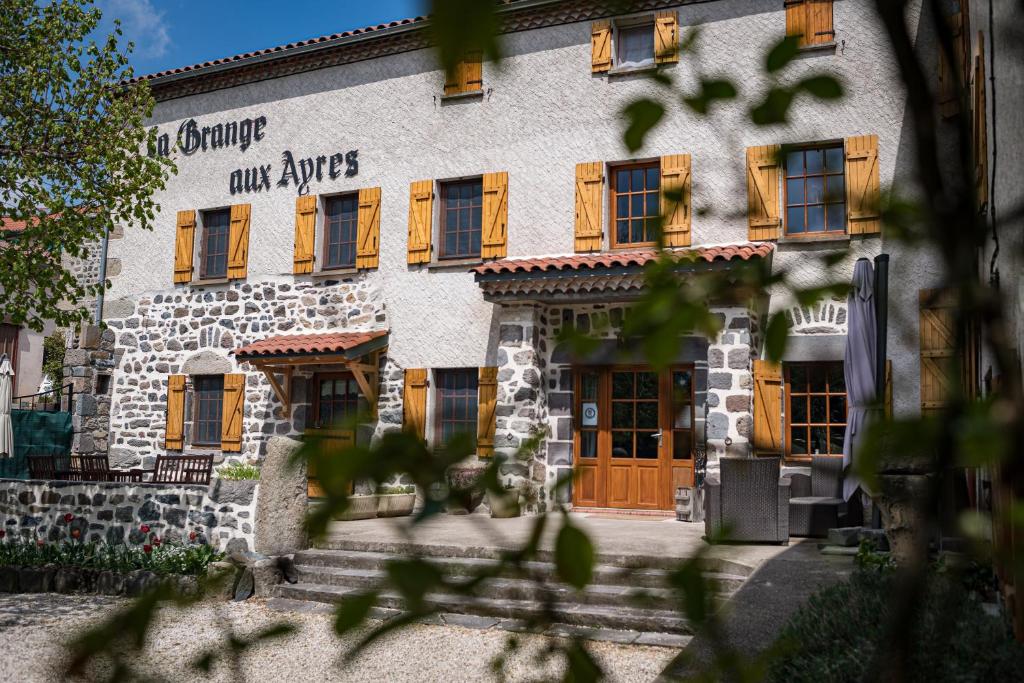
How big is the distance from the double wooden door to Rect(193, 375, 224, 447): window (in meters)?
5.51

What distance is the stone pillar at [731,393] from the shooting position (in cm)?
1016

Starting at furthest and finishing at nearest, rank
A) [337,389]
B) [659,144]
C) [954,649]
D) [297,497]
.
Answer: [337,389]
[659,144]
[297,497]
[954,649]

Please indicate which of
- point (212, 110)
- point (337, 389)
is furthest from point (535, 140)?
point (212, 110)

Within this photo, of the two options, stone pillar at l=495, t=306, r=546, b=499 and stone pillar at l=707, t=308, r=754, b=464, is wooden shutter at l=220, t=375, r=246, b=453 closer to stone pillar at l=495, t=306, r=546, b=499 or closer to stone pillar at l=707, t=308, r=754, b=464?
stone pillar at l=495, t=306, r=546, b=499

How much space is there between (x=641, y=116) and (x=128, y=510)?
9.01 meters

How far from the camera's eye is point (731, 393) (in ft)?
33.5

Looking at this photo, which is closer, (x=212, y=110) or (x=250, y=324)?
(x=250, y=324)

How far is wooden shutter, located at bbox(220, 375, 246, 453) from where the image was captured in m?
13.1

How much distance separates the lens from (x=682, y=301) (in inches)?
27.6

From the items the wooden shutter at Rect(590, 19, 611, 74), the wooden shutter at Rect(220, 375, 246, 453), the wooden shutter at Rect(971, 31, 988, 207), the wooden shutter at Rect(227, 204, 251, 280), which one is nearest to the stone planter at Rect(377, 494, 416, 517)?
the wooden shutter at Rect(220, 375, 246, 453)

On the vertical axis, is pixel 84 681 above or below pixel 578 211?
below

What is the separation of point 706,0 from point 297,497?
770 cm

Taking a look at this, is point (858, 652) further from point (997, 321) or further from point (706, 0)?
point (706, 0)

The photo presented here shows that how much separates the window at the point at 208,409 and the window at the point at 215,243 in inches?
63.8
